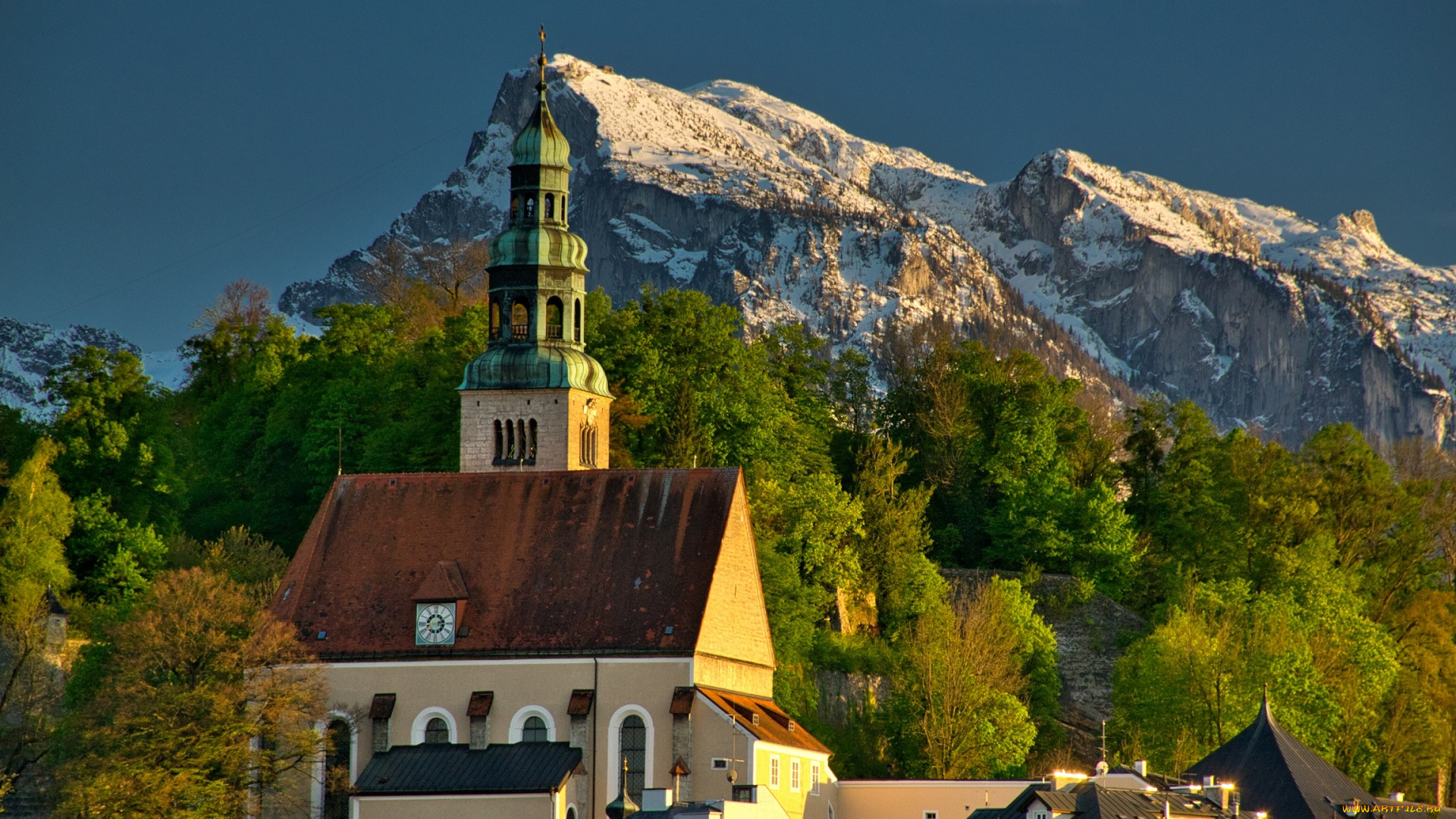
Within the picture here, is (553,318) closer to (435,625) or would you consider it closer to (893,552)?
(435,625)

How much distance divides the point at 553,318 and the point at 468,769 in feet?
60.7

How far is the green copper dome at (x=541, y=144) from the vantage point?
74.5 metres

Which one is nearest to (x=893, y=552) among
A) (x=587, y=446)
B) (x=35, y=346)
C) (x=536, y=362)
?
(x=587, y=446)

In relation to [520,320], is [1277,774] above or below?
below

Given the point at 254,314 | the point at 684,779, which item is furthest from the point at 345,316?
the point at 684,779

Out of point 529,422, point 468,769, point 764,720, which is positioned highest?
point 529,422

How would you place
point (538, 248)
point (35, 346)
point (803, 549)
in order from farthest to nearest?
point (35, 346)
point (803, 549)
point (538, 248)

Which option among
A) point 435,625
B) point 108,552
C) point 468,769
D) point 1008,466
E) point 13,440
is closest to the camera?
point 468,769

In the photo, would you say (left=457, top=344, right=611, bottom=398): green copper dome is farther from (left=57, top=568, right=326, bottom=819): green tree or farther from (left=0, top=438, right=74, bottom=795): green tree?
(left=0, top=438, right=74, bottom=795): green tree

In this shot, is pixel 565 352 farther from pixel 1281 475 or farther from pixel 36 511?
pixel 1281 475

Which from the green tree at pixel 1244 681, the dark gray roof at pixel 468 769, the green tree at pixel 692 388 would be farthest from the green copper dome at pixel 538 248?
the green tree at pixel 1244 681

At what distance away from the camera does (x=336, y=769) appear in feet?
194

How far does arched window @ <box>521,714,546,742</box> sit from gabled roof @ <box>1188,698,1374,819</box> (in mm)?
19864

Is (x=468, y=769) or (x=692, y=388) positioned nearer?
(x=468, y=769)
